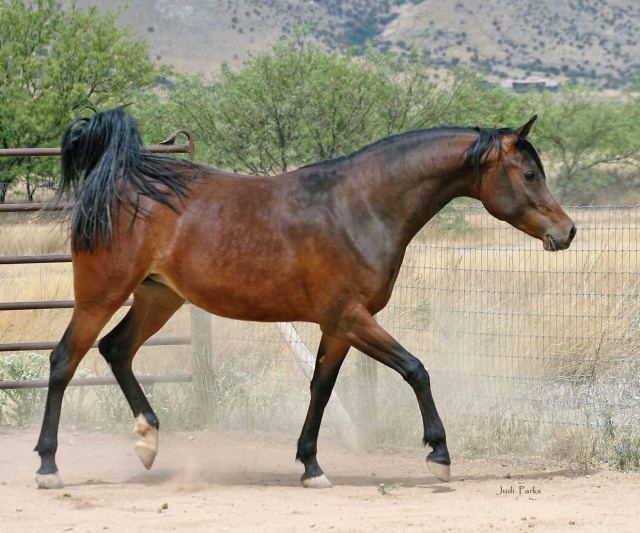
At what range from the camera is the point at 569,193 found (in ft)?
94.9

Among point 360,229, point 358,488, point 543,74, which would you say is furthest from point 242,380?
point 543,74

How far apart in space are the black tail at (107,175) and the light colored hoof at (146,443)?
1.19 metres

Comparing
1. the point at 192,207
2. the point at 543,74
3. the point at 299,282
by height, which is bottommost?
the point at 299,282

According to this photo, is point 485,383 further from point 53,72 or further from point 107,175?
point 53,72

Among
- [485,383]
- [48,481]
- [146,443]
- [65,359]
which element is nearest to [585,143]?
[485,383]

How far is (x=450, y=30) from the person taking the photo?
79500mm

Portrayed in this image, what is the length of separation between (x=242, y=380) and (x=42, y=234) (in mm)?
9353

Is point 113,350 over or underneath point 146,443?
over

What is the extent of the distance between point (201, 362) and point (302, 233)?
2.50 metres

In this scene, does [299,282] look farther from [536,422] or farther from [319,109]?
[319,109]

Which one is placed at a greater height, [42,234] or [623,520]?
[42,234]

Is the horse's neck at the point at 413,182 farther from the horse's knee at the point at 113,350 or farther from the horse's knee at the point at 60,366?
the horse's knee at the point at 60,366

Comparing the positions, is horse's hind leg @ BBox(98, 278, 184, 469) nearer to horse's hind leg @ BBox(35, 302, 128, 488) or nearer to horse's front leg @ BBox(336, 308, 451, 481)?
horse's hind leg @ BBox(35, 302, 128, 488)

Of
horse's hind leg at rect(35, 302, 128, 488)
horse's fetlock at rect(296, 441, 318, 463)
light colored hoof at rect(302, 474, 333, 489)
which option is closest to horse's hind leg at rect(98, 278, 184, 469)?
horse's hind leg at rect(35, 302, 128, 488)
